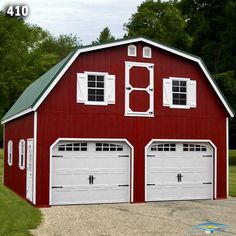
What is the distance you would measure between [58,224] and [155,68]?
320 inches

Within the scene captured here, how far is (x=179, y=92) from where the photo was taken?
1986 cm

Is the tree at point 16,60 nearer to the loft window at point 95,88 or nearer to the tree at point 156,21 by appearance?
the tree at point 156,21

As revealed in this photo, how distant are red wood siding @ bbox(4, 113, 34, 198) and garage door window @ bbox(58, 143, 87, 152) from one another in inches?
45.5

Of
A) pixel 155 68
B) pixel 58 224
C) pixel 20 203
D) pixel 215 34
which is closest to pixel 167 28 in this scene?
pixel 215 34

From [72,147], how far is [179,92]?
4.84m

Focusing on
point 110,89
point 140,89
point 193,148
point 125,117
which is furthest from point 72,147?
point 193,148

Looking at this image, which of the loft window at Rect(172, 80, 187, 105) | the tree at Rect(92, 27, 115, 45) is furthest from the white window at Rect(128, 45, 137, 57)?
the tree at Rect(92, 27, 115, 45)

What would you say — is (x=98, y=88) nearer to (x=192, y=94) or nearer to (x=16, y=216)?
(x=192, y=94)

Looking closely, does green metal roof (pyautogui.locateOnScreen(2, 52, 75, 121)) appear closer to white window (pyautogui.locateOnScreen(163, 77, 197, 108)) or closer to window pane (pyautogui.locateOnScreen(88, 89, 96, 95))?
window pane (pyautogui.locateOnScreen(88, 89, 96, 95))

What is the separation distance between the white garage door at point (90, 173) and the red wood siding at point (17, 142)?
5.08 ft

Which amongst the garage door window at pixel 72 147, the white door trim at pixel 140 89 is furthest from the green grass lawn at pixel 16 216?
the white door trim at pixel 140 89

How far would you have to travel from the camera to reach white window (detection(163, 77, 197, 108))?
19.5 meters

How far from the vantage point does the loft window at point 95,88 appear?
18.6 meters

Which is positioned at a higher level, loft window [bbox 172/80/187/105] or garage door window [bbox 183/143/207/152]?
loft window [bbox 172/80/187/105]
